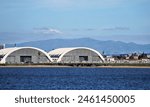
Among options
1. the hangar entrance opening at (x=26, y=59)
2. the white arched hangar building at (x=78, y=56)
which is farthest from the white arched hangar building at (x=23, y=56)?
the white arched hangar building at (x=78, y=56)

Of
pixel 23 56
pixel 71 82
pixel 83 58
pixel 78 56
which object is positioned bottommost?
pixel 71 82

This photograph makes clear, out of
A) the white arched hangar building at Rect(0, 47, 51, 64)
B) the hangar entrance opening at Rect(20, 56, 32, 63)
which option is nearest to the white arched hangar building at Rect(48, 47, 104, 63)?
the white arched hangar building at Rect(0, 47, 51, 64)

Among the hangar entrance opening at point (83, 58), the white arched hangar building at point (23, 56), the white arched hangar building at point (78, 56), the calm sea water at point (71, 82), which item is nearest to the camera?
the calm sea water at point (71, 82)

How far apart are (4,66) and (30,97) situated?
110 metres

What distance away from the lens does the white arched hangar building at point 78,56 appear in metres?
132

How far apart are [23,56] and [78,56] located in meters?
15.5

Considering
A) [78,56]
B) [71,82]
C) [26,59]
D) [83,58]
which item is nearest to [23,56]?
[26,59]

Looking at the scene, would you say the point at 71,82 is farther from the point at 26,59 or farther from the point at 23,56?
the point at 26,59

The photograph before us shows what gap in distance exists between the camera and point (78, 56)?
134 metres

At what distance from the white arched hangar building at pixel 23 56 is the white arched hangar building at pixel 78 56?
4280 mm

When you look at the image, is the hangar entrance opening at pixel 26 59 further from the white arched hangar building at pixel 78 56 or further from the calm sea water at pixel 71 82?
the calm sea water at pixel 71 82

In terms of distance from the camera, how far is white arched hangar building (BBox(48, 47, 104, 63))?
131625 mm

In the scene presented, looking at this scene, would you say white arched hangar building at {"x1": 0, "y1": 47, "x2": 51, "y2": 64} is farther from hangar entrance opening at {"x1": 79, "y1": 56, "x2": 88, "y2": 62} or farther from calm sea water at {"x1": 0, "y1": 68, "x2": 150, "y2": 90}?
Result: calm sea water at {"x1": 0, "y1": 68, "x2": 150, "y2": 90}

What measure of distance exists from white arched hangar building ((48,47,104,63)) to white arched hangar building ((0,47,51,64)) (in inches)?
168
